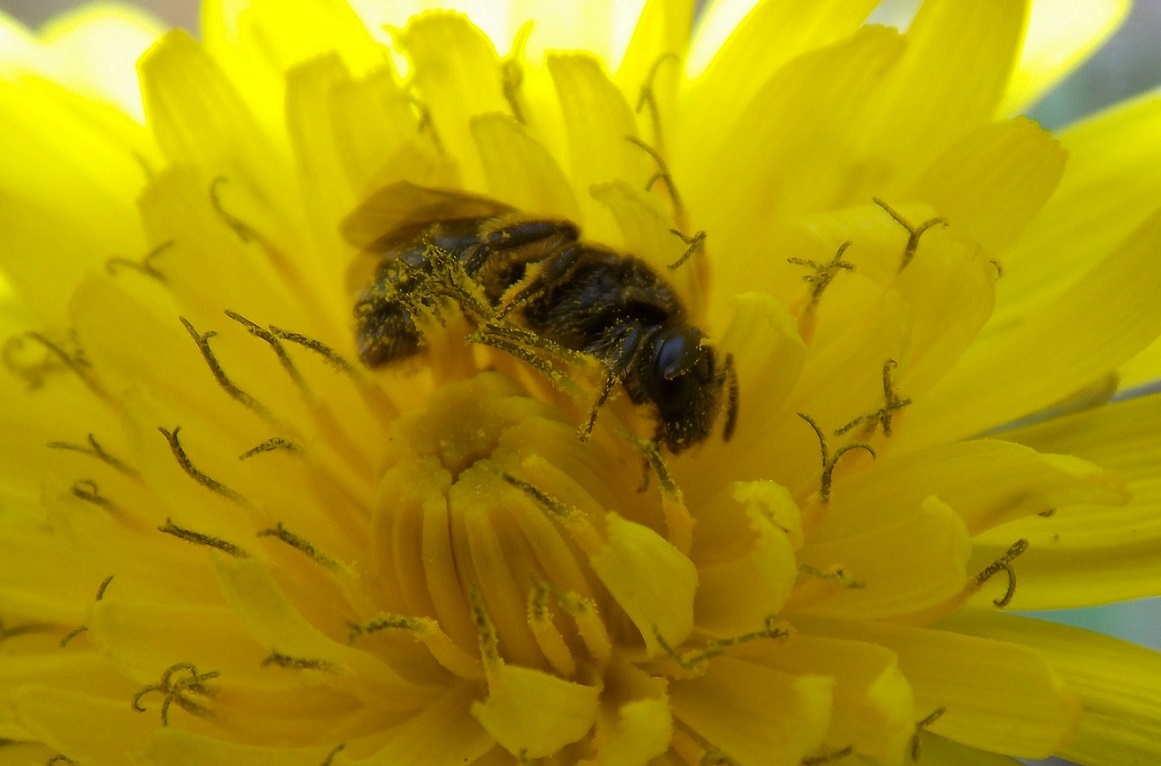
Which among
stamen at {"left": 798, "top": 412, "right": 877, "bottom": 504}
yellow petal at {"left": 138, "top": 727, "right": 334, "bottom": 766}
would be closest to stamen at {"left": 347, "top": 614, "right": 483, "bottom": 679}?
yellow petal at {"left": 138, "top": 727, "right": 334, "bottom": 766}

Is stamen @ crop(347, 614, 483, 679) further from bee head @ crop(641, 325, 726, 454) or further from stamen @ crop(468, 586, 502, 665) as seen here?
bee head @ crop(641, 325, 726, 454)

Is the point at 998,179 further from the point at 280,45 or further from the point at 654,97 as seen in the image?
the point at 280,45

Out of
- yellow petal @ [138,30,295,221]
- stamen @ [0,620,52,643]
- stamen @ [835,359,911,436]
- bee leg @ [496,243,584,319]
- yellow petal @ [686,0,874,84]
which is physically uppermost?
yellow petal @ [138,30,295,221]

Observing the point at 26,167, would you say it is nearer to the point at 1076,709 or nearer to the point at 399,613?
the point at 399,613

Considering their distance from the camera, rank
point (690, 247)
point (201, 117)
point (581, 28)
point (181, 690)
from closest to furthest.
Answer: point (181, 690) < point (690, 247) < point (201, 117) < point (581, 28)

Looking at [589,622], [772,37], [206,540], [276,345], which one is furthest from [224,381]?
[772,37]

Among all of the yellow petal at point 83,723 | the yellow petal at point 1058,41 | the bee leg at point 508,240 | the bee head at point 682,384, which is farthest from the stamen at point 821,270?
the yellow petal at point 83,723
